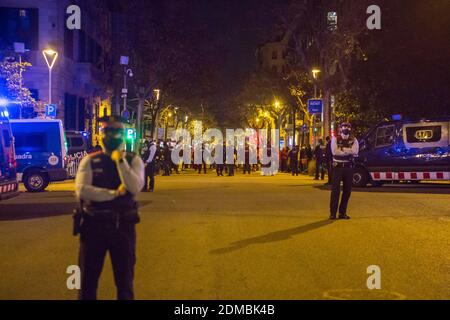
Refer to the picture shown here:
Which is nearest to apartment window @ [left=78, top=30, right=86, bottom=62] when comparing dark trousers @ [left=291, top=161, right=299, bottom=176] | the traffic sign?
the traffic sign

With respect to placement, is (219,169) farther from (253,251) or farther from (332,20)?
(253,251)

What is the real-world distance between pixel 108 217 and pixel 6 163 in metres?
10.3

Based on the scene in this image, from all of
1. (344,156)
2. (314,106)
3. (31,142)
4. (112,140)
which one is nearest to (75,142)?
(31,142)

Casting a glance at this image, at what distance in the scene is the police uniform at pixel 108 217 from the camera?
5.57 metres

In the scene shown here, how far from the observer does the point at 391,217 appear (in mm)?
13867

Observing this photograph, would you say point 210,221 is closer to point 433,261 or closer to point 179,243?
point 179,243

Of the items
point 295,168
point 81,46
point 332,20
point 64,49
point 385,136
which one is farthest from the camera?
point 81,46

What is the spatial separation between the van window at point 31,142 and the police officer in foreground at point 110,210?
55.2 feet

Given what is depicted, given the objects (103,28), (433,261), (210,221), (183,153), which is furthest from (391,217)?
(103,28)

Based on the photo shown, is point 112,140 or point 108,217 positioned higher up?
point 112,140

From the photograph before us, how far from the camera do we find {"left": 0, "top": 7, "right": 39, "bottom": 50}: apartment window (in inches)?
1405

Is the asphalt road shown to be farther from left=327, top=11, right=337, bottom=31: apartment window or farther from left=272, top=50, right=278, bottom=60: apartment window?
left=272, top=50, right=278, bottom=60: apartment window

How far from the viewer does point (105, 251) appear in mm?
5641

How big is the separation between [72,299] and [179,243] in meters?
3.73
